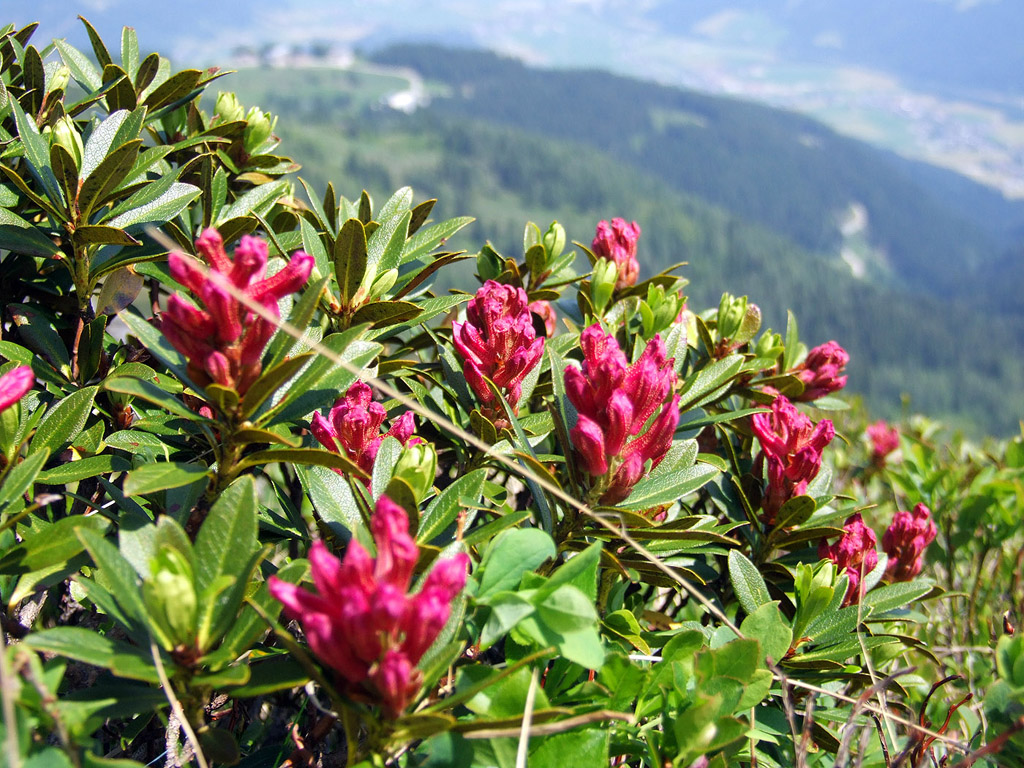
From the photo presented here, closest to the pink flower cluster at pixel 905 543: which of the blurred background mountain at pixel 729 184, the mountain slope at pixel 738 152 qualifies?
the blurred background mountain at pixel 729 184

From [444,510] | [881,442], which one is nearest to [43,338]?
[444,510]

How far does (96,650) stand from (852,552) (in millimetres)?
1202

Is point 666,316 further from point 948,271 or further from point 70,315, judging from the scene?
point 948,271

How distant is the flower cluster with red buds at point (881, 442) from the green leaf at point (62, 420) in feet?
13.4

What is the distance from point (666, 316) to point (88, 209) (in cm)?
111

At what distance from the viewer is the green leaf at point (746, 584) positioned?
1160mm

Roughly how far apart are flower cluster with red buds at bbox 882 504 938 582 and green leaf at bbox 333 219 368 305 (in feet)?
4.38

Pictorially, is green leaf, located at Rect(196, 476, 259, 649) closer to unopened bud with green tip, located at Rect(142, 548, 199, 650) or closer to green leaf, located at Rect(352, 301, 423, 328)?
unopened bud with green tip, located at Rect(142, 548, 199, 650)

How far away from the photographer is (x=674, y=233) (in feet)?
345

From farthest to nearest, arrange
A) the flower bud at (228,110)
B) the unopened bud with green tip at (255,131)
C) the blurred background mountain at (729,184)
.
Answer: the blurred background mountain at (729,184), the flower bud at (228,110), the unopened bud with green tip at (255,131)

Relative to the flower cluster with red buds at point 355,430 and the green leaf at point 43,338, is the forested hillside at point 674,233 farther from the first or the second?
the flower cluster with red buds at point 355,430

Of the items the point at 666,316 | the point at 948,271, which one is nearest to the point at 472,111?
the point at 948,271

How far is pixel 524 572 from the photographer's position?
34.4 inches

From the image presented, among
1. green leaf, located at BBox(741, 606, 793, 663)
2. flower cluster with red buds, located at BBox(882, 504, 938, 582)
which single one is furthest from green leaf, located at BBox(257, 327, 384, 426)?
flower cluster with red buds, located at BBox(882, 504, 938, 582)
